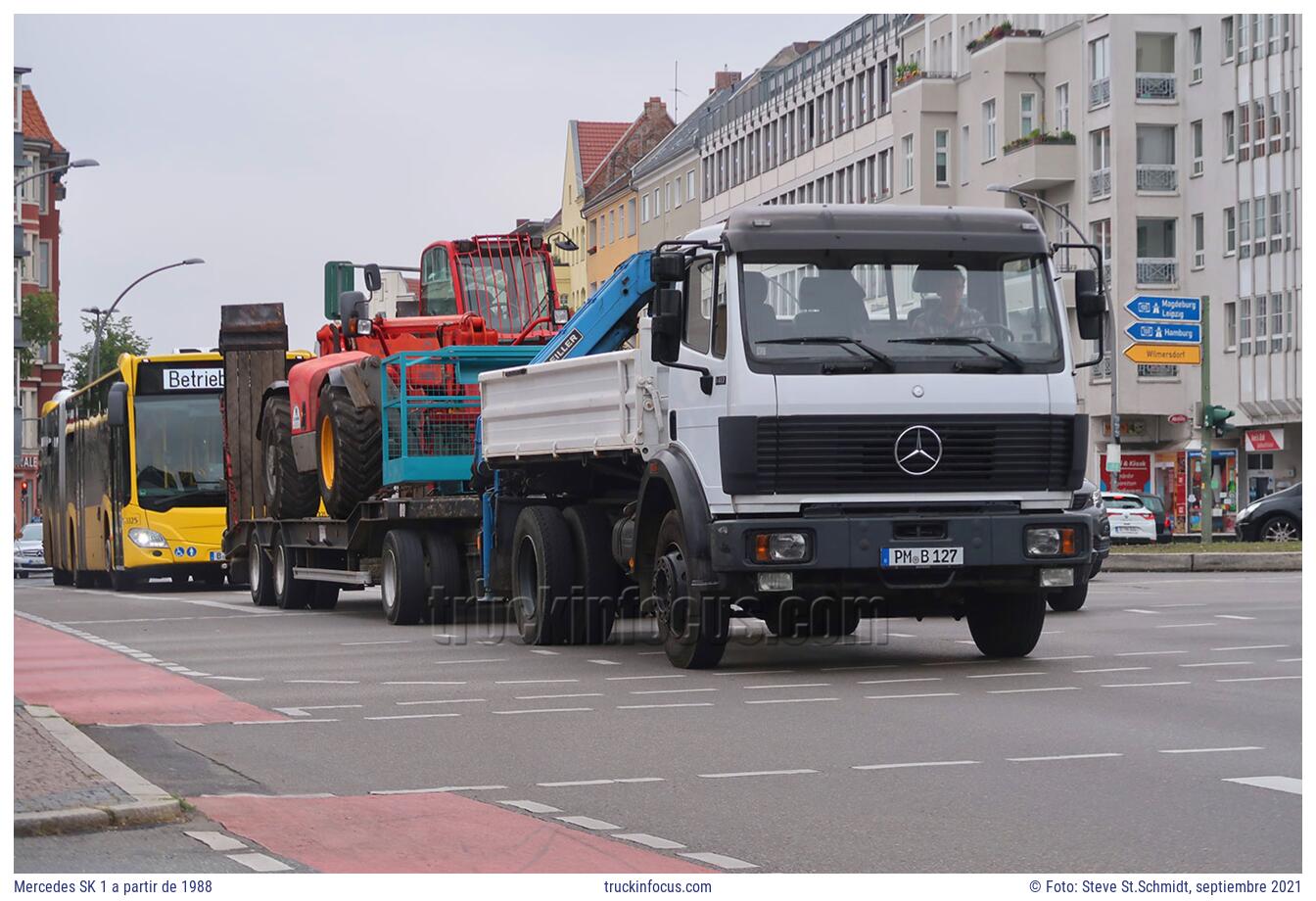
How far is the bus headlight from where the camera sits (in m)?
34.2

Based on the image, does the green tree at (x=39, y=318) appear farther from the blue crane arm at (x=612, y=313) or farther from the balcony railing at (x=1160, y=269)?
the blue crane arm at (x=612, y=313)

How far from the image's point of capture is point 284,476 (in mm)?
25609

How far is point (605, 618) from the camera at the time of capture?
18703 millimetres

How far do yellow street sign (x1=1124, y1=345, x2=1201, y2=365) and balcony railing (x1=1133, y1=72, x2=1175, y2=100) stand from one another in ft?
97.6

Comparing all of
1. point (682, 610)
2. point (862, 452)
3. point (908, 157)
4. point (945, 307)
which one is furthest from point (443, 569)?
point (908, 157)

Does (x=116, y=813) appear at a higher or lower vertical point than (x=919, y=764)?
higher

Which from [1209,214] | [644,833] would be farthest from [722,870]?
[1209,214]

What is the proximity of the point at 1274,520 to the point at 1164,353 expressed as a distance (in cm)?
636

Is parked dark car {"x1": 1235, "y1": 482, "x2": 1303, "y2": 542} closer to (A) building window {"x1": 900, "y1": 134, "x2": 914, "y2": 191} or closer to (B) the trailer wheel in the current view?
(B) the trailer wheel

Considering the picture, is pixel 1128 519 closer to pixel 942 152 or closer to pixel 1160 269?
pixel 1160 269

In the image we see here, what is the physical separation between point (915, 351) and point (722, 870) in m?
7.98

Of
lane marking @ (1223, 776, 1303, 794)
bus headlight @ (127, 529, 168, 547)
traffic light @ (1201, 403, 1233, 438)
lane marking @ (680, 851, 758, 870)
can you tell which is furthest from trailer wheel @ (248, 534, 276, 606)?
lane marking @ (680, 851, 758, 870)

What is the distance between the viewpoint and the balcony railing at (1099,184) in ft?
229

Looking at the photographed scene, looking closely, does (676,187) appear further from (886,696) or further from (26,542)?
(886,696)
